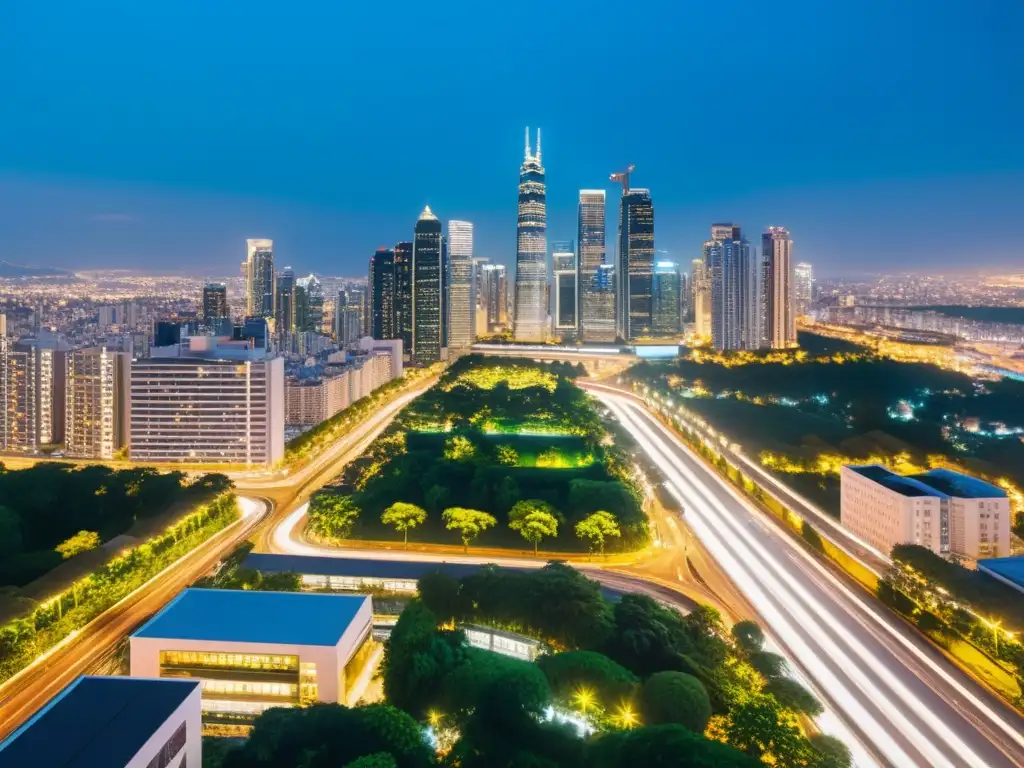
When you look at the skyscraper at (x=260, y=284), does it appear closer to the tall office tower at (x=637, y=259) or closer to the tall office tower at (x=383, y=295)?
the tall office tower at (x=383, y=295)

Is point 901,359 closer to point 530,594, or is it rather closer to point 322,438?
point 322,438

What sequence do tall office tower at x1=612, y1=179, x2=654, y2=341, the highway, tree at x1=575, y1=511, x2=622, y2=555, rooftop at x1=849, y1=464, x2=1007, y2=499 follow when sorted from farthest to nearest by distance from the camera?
tall office tower at x1=612, y1=179, x2=654, y2=341, tree at x1=575, y1=511, x2=622, y2=555, rooftop at x1=849, y1=464, x2=1007, y2=499, the highway

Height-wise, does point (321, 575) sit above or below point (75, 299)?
below

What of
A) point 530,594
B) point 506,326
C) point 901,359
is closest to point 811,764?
point 530,594

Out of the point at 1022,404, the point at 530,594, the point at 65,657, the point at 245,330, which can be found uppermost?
the point at 245,330

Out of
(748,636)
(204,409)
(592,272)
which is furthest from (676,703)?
(592,272)

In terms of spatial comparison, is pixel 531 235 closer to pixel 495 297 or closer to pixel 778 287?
pixel 778 287

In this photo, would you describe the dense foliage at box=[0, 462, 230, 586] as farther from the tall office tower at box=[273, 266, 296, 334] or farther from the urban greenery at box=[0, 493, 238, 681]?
the tall office tower at box=[273, 266, 296, 334]

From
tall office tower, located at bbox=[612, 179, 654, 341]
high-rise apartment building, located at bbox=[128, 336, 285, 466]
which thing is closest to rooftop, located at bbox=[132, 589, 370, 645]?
high-rise apartment building, located at bbox=[128, 336, 285, 466]
